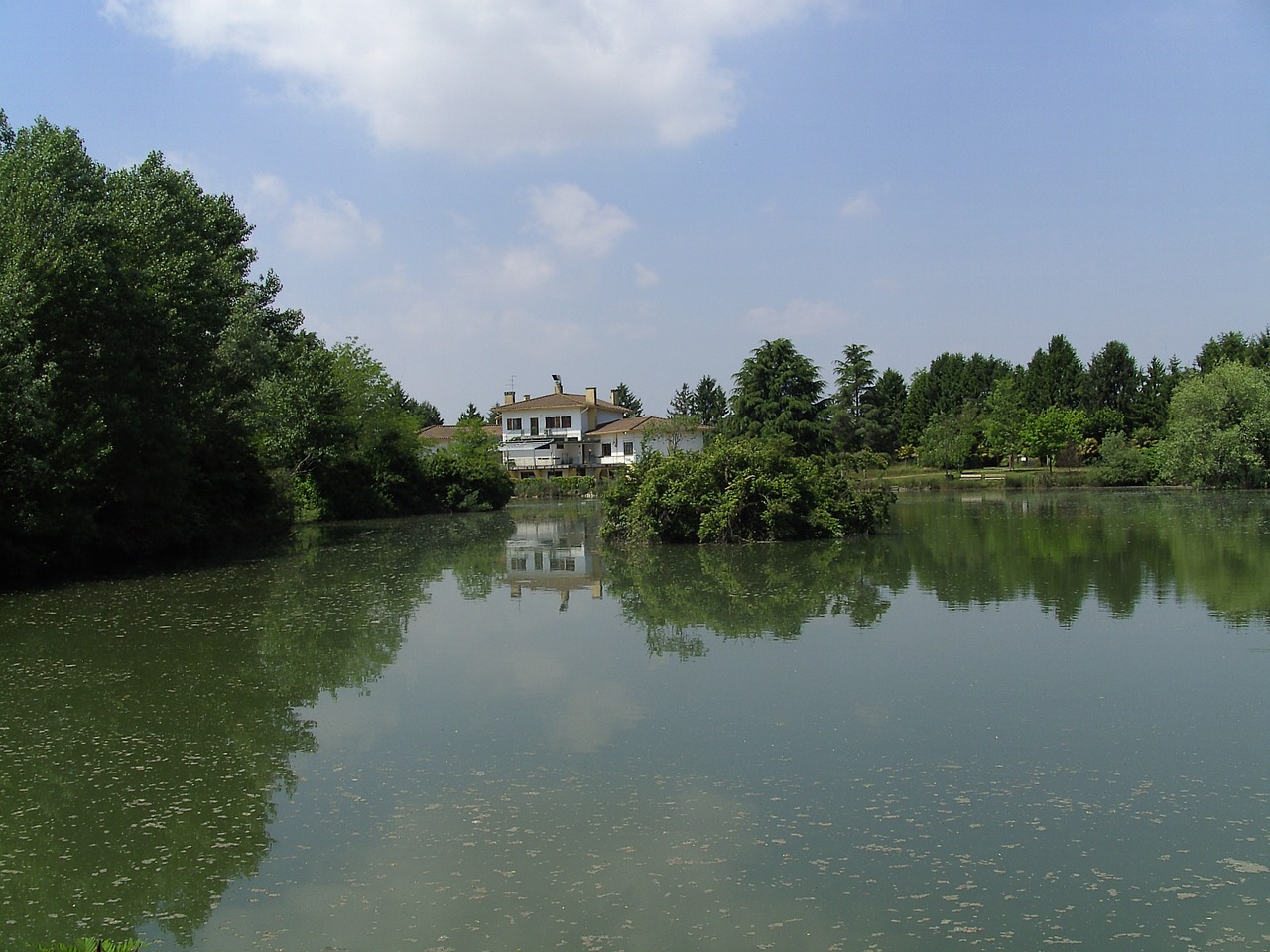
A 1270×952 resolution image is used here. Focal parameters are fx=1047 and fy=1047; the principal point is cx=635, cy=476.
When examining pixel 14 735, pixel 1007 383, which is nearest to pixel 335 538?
pixel 14 735

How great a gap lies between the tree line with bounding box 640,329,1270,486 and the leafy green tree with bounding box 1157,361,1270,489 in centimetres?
6

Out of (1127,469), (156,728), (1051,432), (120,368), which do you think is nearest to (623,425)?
(1051,432)

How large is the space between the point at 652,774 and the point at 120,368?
18.2 metres

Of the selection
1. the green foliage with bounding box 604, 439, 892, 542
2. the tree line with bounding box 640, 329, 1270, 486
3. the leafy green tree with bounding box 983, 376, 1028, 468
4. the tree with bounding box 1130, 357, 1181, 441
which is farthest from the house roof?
the green foliage with bounding box 604, 439, 892, 542

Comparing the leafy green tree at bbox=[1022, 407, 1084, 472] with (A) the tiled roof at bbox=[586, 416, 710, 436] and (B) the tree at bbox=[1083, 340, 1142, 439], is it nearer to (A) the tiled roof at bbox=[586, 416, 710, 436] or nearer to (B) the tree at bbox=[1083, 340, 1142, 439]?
(B) the tree at bbox=[1083, 340, 1142, 439]

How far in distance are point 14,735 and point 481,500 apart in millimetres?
42828

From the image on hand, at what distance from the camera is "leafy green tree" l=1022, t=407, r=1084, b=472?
200 ft

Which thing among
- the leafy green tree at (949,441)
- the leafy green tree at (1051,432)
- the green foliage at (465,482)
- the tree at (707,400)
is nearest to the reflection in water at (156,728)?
the green foliage at (465,482)

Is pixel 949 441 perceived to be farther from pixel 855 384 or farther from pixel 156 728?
pixel 156 728

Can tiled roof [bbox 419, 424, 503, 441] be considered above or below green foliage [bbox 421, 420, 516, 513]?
above

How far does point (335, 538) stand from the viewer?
3219 cm

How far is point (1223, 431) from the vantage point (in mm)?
45812

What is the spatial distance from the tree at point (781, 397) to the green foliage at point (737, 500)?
83.9ft

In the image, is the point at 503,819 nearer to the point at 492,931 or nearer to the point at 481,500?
the point at 492,931
